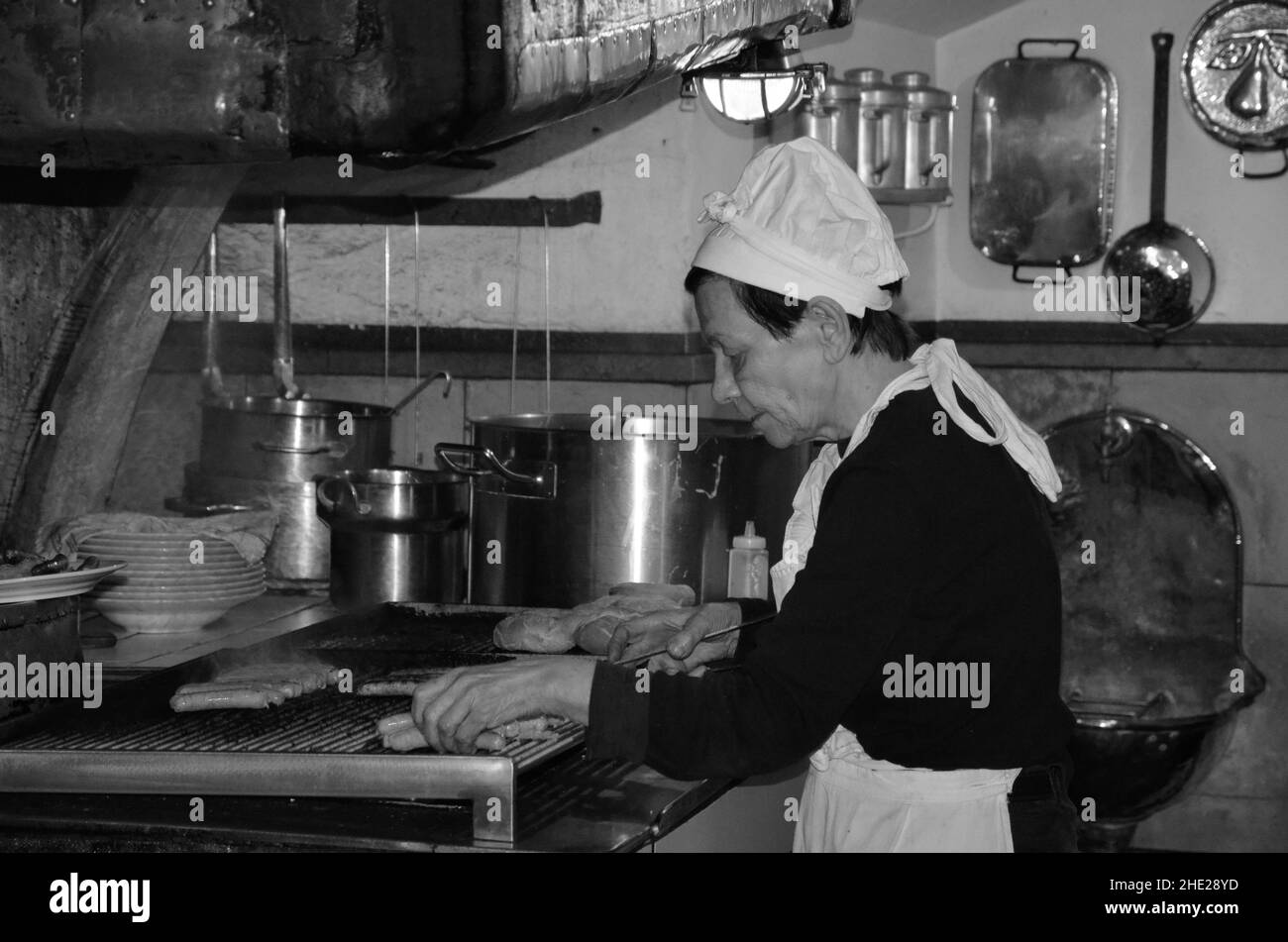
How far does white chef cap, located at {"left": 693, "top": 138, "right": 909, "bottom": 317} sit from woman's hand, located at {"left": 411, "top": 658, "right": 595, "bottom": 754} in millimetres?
656

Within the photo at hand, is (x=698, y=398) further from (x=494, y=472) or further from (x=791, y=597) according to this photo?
(x=791, y=597)

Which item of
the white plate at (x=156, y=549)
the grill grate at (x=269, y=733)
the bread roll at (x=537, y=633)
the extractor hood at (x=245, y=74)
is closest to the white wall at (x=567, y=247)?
the white plate at (x=156, y=549)

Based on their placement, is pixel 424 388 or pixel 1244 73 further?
pixel 1244 73

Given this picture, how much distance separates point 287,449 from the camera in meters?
4.12

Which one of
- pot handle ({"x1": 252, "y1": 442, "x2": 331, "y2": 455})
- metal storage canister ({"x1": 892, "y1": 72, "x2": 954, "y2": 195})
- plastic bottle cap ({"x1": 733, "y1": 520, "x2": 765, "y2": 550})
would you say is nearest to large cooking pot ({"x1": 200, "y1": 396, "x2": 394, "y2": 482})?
pot handle ({"x1": 252, "y1": 442, "x2": 331, "y2": 455})

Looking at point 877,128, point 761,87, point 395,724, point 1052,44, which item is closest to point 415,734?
point 395,724

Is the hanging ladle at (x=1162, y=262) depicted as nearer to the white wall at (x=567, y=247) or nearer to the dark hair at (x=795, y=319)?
the white wall at (x=567, y=247)

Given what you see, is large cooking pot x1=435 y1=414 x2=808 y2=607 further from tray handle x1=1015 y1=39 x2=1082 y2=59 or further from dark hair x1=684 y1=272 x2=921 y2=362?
tray handle x1=1015 y1=39 x2=1082 y2=59

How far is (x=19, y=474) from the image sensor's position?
3.50 metres

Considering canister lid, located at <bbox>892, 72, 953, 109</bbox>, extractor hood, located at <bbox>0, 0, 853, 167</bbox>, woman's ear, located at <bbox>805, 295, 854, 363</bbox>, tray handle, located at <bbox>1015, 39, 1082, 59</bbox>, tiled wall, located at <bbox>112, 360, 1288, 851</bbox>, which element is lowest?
tiled wall, located at <bbox>112, 360, 1288, 851</bbox>

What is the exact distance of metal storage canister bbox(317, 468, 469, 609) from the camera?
12.9 ft

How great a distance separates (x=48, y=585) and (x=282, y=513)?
1.61 m

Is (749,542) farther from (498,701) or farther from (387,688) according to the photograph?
(498,701)
